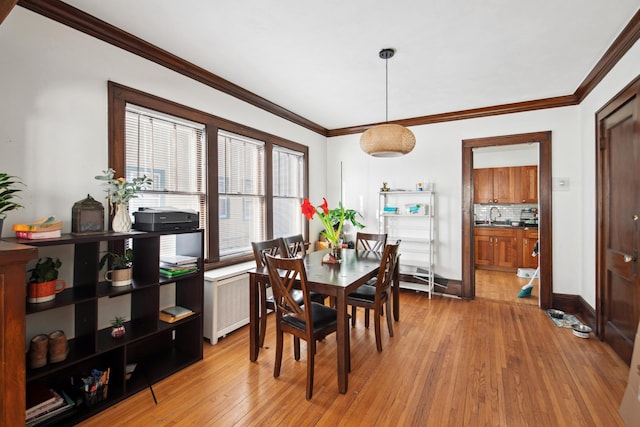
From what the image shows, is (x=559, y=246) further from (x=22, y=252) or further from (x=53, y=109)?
(x=53, y=109)

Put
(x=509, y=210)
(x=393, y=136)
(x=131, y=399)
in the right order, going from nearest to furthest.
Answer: (x=131, y=399) → (x=393, y=136) → (x=509, y=210)

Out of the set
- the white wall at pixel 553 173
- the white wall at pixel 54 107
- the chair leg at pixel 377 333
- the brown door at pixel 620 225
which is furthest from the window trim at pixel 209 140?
the brown door at pixel 620 225

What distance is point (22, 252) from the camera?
1210 mm

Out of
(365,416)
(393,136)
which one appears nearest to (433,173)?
(393,136)

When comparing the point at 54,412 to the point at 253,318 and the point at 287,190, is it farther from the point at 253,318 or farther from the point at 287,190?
the point at 287,190

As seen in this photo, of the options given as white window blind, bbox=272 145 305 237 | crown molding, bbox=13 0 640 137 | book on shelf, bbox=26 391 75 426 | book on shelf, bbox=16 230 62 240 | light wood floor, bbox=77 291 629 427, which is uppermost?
crown molding, bbox=13 0 640 137

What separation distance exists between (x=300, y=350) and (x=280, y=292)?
87cm

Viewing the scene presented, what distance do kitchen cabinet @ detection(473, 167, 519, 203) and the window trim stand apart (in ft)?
13.2

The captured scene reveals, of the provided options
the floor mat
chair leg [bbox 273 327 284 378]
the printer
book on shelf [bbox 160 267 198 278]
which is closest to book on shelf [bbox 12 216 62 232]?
the printer

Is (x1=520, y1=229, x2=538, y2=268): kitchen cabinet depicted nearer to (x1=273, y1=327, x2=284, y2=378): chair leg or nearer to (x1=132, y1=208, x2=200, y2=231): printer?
(x1=273, y1=327, x2=284, y2=378): chair leg

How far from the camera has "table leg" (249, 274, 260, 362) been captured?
2.57 metres

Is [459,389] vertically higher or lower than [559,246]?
lower

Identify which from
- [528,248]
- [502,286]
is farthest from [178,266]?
[528,248]

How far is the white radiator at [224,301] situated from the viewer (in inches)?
115
